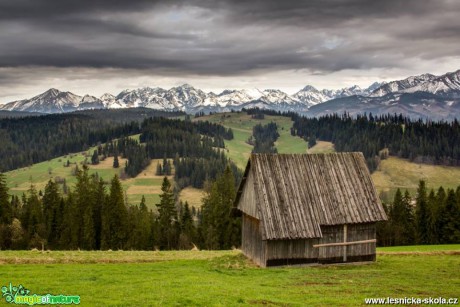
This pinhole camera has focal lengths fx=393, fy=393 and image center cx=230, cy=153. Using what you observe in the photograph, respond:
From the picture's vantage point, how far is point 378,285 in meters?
24.6

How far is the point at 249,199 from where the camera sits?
35.5 metres

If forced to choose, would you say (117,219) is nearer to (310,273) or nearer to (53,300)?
(310,273)

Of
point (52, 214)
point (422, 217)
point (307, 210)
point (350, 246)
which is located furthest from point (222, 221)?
point (422, 217)

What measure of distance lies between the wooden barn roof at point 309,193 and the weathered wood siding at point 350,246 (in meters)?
0.94

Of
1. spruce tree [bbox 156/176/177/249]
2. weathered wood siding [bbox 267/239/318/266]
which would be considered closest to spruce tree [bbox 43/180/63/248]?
spruce tree [bbox 156/176/177/249]

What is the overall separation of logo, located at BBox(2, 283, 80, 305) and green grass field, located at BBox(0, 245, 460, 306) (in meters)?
0.63

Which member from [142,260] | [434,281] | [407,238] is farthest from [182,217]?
[434,281]

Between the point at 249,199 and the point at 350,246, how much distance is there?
9.72 metres

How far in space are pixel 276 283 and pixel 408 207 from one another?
232 ft

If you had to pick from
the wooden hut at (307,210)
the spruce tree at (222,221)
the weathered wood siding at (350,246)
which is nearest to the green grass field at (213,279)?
the weathered wood siding at (350,246)

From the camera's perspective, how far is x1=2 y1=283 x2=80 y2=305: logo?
17828 millimetres

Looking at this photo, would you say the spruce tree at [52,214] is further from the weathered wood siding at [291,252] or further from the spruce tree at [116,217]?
the weathered wood siding at [291,252]

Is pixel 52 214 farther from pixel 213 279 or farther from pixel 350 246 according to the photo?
pixel 350 246

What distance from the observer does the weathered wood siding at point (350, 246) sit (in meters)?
33.6
